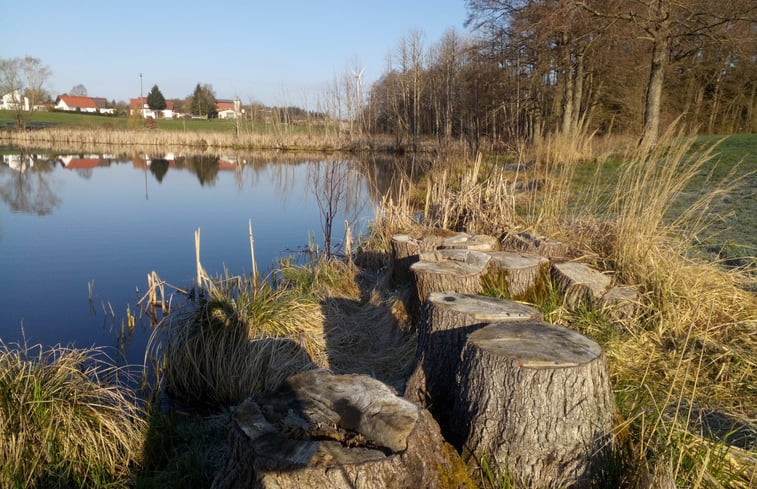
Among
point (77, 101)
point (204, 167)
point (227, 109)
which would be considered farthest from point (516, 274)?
point (77, 101)

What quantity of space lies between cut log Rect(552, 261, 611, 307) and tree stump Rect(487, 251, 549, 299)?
151mm

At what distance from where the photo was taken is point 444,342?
3.01 meters

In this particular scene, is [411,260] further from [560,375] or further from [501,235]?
[560,375]

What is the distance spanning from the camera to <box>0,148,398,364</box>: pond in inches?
248

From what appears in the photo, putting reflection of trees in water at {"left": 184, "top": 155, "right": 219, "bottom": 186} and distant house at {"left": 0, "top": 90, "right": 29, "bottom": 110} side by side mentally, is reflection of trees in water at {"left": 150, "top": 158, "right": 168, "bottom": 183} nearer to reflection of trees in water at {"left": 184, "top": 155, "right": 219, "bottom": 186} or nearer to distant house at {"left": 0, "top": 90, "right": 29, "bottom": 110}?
reflection of trees in water at {"left": 184, "top": 155, "right": 219, "bottom": 186}

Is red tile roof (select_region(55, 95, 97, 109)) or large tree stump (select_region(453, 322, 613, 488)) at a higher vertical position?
red tile roof (select_region(55, 95, 97, 109))

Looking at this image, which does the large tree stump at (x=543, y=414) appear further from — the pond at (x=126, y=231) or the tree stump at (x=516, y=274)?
the pond at (x=126, y=231)

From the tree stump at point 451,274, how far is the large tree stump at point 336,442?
1.74 m

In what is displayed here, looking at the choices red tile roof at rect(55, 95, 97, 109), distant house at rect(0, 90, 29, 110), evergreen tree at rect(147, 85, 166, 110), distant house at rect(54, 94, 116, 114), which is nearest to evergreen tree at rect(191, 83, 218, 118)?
evergreen tree at rect(147, 85, 166, 110)

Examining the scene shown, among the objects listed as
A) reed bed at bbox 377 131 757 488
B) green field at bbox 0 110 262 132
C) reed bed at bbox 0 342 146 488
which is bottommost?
reed bed at bbox 0 342 146 488

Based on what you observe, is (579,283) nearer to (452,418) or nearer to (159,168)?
(452,418)

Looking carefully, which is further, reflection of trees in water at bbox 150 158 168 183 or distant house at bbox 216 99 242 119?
distant house at bbox 216 99 242 119

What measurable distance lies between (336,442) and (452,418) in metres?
0.85

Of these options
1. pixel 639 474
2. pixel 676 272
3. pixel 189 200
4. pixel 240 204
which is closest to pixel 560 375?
pixel 639 474
